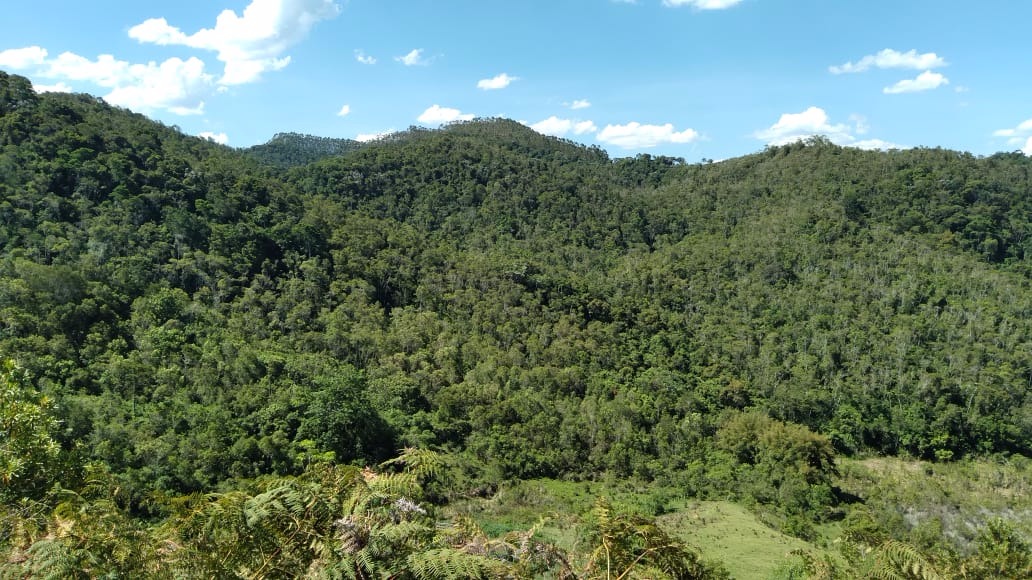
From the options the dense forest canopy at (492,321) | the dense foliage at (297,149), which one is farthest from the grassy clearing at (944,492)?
the dense foliage at (297,149)

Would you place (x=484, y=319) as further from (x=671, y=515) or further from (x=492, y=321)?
(x=671, y=515)

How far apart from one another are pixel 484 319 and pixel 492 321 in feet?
Result: 2.26

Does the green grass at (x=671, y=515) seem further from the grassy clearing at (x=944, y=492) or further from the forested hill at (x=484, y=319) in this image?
the grassy clearing at (x=944, y=492)

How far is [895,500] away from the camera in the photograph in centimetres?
2975

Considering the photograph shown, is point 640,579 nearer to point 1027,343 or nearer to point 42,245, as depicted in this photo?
point 42,245

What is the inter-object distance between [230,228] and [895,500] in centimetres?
4715

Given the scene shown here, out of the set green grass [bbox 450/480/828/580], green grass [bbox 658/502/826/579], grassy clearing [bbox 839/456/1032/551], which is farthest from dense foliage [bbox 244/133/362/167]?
grassy clearing [bbox 839/456/1032/551]

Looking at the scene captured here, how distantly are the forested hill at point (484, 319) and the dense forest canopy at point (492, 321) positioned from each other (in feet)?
0.64

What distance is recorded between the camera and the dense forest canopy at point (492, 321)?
90.9 feet

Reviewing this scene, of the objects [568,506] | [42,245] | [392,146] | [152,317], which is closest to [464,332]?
[568,506]

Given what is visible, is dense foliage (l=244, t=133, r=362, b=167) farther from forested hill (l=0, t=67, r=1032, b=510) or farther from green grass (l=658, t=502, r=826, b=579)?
green grass (l=658, t=502, r=826, b=579)

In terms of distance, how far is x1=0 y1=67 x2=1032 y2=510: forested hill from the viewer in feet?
91.0

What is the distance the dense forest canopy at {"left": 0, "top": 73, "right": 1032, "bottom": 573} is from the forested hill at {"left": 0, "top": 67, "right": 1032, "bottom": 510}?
0.20m

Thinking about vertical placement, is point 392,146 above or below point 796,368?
above
